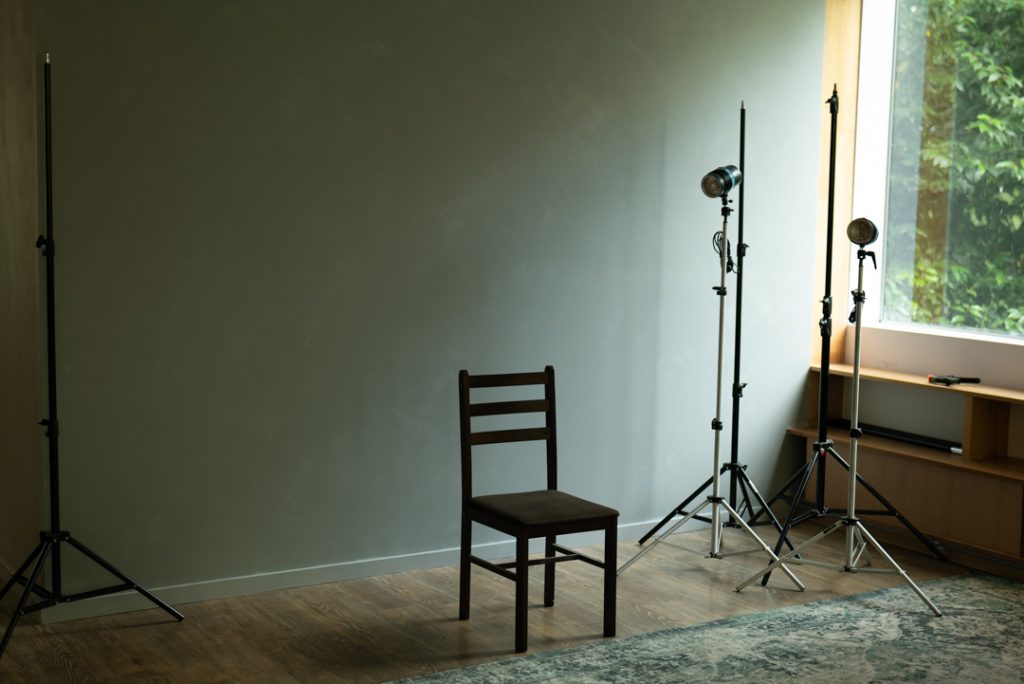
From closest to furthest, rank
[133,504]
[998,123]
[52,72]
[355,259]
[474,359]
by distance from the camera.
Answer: [52,72] < [133,504] < [355,259] < [474,359] < [998,123]

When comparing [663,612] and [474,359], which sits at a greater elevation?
[474,359]

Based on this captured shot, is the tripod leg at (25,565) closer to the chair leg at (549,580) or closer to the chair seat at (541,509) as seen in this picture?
the chair seat at (541,509)

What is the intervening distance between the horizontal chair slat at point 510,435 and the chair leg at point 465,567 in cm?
27

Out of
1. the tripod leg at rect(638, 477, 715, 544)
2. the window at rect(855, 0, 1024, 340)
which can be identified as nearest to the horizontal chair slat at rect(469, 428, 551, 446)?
the tripod leg at rect(638, 477, 715, 544)

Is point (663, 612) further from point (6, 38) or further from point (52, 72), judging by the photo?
point (6, 38)

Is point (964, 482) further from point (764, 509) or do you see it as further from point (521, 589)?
point (521, 589)

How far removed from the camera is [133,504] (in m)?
3.86

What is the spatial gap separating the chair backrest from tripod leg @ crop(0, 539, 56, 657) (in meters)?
1.33

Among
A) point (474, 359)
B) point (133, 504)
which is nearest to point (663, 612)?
point (474, 359)

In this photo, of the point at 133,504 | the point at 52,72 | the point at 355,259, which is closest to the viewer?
the point at 52,72

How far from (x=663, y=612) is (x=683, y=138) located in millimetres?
2043

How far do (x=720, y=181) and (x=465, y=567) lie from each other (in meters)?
1.71

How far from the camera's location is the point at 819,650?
11.8 ft

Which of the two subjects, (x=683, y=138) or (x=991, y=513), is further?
(x=683, y=138)
